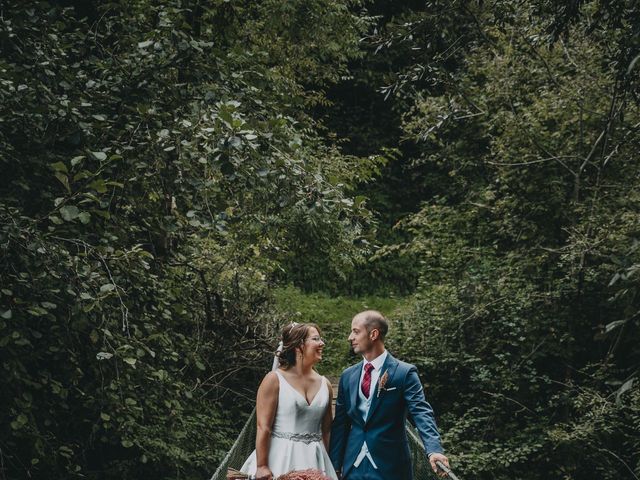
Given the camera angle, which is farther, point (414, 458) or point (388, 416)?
point (414, 458)

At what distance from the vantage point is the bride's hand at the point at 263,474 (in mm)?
4168

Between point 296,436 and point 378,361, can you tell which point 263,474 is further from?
point 378,361

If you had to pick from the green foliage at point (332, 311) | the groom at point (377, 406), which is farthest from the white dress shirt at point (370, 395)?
the green foliage at point (332, 311)

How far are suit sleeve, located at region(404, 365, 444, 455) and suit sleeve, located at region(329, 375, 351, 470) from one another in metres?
0.35

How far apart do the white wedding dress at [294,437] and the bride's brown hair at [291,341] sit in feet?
0.28

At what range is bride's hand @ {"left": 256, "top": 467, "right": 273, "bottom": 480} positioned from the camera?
4.17 meters

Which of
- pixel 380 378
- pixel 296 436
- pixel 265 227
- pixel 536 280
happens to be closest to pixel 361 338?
pixel 380 378

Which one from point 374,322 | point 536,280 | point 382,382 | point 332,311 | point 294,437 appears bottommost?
point 332,311

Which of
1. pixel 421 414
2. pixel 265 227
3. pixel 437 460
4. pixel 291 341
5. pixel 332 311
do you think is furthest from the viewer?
pixel 332 311

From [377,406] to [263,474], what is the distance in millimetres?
651

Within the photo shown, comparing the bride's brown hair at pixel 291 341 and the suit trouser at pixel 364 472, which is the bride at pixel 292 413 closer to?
the bride's brown hair at pixel 291 341

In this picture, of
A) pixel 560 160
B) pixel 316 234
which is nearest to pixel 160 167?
pixel 316 234

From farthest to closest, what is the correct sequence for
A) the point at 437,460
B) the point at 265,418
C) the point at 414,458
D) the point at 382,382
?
the point at 414,458, the point at 265,418, the point at 382,382, the point at 437,460

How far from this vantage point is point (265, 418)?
421cm
